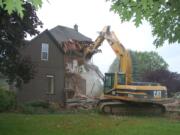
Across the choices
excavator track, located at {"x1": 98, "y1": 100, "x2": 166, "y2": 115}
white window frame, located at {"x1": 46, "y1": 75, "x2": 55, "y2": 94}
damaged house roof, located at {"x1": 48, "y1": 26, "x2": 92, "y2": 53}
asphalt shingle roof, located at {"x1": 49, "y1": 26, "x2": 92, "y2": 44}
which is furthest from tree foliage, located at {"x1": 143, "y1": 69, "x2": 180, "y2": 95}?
excavator track, located at {"x1": 98, "y1": 100, "x2": 166, "y2": 115}

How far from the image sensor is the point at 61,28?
51125 mm

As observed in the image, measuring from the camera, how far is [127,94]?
105ft

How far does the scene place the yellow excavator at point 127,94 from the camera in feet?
104

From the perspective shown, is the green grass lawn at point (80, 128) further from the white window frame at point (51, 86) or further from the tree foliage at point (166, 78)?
the tree foliage at point (166, 78)

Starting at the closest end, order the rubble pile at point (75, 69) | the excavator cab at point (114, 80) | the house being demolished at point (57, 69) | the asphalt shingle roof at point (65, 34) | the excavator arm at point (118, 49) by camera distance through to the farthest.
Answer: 1. the excavator cab at point (114, 80)
2. the excavator arm at point (118, 49)
3. the house being demolished at point (57, 69)
4. the rubble pile at point (75, 69)
5. the asphalt shingle roof at point (65, 34)

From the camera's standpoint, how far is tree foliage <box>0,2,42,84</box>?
78.3ft

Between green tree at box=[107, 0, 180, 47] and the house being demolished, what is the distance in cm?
3363

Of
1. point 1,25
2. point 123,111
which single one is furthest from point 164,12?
point 123,111

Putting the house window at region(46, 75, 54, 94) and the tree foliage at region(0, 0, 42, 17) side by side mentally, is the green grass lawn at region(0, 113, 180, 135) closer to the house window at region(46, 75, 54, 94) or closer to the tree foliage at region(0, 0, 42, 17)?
the tree foliage at region(0, 0, 42, 17)

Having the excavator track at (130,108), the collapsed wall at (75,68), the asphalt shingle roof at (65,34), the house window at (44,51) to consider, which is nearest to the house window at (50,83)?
the collapsed wall at (75,68)

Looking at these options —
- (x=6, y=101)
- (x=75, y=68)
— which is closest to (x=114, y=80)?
(x=6, y=101)

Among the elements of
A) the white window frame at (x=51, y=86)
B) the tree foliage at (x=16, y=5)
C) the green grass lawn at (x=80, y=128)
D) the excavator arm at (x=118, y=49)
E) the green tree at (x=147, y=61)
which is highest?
the green tree at (x=147, y=61)

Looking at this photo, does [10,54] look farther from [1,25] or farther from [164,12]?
[164,12]

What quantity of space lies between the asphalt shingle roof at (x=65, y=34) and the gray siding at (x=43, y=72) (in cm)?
195
